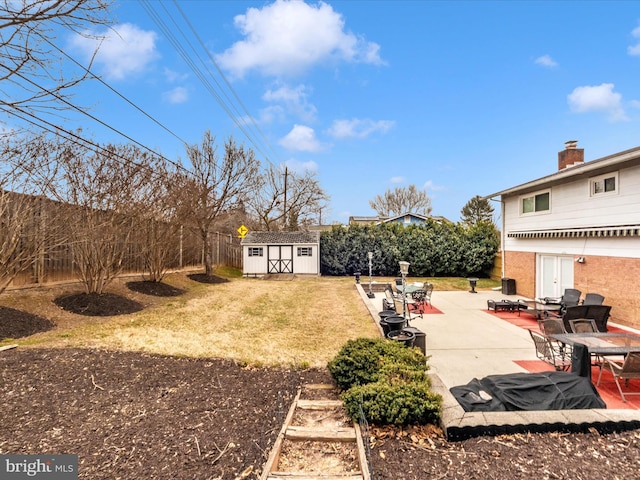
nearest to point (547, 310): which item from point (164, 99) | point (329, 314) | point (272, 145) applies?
point (329, 314)

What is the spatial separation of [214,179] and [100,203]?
10.9 m

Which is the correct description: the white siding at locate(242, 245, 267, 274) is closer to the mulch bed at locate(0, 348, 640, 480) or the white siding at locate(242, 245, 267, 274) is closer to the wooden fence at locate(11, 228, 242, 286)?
the wooden fence at locate(11, 228, 242, 286)

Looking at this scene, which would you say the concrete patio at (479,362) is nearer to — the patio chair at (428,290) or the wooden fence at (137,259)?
the patio chair at (428,290)

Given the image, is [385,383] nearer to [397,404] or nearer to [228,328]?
[397,404]

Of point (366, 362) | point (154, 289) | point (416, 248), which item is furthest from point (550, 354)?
point (416, 248)

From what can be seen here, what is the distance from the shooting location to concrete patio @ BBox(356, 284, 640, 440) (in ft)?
10.7

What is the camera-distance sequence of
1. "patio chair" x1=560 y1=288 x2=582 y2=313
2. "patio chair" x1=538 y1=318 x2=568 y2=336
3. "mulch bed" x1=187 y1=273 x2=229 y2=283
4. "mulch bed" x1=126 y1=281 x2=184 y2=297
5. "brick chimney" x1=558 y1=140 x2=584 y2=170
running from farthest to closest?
"mulch bed" x1=187 y1=273 x2=229 y2=283 → "brick chimney" x1=558 y1=140 x2=584 y2=170 → "mulch bed" x1=126 y1=281 x2=184 y2=297 → "patio chair" x1=560 y1=288 x2=582 y2=313 → "patio chair" x1=538 y1=318 x2=568 y2=336

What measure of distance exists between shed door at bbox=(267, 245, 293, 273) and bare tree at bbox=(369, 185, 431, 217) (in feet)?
87.6

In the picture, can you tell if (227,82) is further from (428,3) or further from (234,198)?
(428,3)

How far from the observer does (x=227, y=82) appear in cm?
1535

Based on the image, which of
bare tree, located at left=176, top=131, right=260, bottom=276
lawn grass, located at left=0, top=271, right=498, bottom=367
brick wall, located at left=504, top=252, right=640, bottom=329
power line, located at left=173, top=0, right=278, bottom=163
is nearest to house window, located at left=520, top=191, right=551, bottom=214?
brick wall, located at left=504, top=252, right=640, bottom=329

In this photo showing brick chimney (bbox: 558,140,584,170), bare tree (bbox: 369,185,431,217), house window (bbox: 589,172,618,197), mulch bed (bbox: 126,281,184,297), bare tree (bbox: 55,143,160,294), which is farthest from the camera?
bare tree (bbox: 369,185,431,217)

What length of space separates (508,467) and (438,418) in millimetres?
747

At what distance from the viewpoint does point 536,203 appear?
12.7 m
